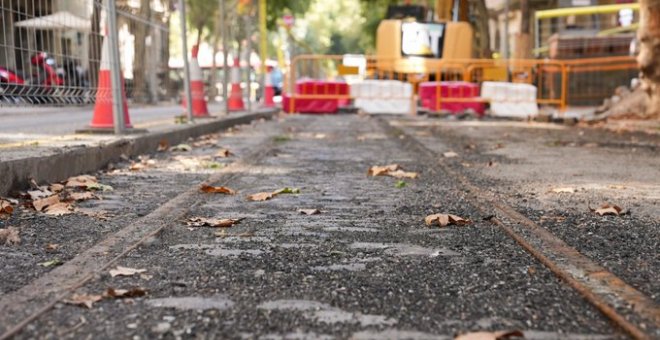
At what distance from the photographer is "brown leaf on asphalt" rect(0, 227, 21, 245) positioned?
3.59 m

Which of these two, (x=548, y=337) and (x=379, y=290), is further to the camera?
(x=379, y=290)

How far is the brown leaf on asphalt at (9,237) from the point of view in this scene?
141 inches

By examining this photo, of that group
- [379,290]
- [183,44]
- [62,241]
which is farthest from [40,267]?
[183,44]

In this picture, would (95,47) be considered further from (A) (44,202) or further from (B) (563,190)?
(B) (563,190)

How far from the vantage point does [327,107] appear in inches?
825

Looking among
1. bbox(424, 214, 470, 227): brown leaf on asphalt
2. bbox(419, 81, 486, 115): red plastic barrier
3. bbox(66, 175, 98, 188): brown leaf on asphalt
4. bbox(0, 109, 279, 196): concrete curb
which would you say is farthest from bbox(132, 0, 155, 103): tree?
bbox(419, 81, 486, 115): red plastic barrier

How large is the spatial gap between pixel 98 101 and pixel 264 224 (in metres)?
4.77

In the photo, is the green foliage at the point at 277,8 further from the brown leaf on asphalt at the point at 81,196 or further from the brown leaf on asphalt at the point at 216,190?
the brown leaf on asphalt at the point at 81,196

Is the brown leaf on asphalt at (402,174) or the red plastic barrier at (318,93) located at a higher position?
the red plastic barrier at (318,93)

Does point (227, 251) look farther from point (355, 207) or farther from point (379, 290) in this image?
point (355, 207)

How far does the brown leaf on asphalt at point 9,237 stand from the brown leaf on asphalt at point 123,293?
1082 mm

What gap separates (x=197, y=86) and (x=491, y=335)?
37.3 ft

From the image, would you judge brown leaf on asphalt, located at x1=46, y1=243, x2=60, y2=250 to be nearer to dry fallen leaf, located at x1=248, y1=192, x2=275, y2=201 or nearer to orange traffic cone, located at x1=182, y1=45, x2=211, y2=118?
dry fallen leaf, located at x1=248, y1=192, x2=275, y2=201

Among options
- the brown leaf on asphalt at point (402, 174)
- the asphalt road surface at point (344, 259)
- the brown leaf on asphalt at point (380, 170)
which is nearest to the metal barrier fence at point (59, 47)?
the asphalt road surface at point (344, 259)
